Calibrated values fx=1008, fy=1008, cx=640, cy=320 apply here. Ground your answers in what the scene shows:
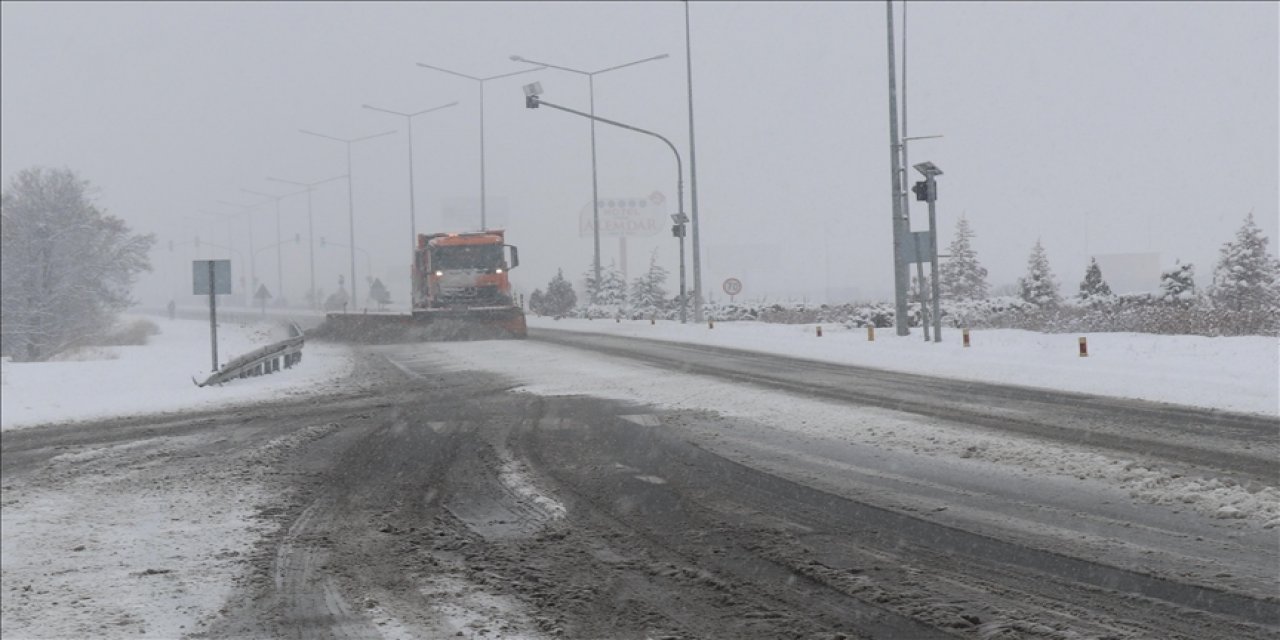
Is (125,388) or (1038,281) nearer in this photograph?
(125,388)

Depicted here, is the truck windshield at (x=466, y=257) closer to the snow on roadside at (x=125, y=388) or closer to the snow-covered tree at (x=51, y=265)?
the snow on roadside at (x=125, y=388)

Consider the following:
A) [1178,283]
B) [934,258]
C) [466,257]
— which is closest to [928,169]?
[934,258]

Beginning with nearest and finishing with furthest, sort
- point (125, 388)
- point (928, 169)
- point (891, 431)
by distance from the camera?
point (891, 431)
point (125, 388)
point (928, 169)

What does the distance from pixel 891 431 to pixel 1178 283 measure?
61.5 feet

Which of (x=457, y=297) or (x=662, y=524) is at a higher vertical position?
(x=457, y=297)

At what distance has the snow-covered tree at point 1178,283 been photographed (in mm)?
24219

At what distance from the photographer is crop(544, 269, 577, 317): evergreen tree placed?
54844 mm

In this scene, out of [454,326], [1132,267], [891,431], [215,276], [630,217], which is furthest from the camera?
[630,217]

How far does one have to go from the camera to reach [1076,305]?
95.6ft

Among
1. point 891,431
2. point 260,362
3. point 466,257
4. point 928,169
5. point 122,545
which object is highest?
point 928,169

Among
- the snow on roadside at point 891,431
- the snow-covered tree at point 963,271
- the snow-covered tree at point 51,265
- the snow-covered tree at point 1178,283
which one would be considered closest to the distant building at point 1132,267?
the snow-covered tree at point 963,271

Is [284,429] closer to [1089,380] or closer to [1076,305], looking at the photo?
[1089,380]

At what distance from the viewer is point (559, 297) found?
55.5 metres

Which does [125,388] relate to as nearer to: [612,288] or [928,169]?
[928,169]
